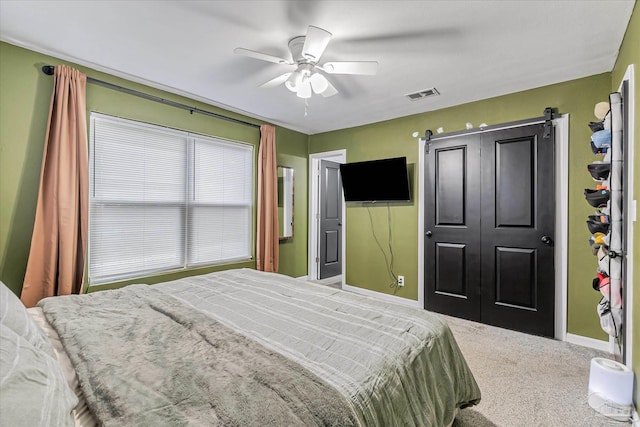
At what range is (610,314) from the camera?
204 centimetres

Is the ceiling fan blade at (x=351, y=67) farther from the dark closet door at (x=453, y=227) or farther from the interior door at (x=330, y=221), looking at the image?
the interior door at (x=330, y=221)

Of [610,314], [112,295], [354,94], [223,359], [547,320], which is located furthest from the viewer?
[354,94]

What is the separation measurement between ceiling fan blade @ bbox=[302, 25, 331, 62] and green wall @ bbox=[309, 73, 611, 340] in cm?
216

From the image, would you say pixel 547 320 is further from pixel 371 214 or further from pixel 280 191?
pixel 280 191

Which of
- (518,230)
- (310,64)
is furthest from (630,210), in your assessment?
(310,64)

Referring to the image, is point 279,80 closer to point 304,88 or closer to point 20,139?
point 304,88

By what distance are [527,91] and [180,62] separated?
337cm

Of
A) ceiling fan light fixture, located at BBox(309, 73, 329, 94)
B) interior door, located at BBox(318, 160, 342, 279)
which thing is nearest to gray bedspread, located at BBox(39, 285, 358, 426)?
ceiling fan light fixture, located at BBox(309, 73, 329, 94)

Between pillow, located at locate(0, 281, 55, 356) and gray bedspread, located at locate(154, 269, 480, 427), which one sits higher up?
pillow, located at locate(0, 281, 55, 356)

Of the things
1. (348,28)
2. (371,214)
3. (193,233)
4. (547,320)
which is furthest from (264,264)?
(547,320)

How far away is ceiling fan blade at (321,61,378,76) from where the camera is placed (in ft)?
6.96

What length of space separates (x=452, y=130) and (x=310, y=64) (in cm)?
208

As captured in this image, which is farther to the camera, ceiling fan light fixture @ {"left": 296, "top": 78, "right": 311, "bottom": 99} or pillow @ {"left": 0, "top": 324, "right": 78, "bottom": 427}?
ceiling fan light fixture @ {"left": 296, "top": 78, "right": 311, "bottom": 99}

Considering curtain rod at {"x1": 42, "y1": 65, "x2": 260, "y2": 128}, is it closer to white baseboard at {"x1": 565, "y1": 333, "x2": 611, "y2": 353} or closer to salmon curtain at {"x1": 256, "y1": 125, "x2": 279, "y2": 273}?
salmon curtain at {"x1": 256, "y1": 125, "x2": 279, "y2": 273}
